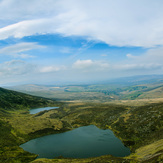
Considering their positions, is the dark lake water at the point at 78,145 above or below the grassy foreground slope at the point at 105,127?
below

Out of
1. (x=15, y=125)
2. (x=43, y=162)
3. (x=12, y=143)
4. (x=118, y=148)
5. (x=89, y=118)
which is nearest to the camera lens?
(x=43, y=162)

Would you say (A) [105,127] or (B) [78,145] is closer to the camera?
(B) [78,145]

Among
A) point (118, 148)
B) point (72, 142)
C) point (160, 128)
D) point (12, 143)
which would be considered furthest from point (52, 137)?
point (160, 128)

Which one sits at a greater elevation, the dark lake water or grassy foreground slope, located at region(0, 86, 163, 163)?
grassy foreground slope, located at region(0, 86, 163, 163)

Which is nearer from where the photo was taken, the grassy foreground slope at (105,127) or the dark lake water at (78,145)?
the grassy foreground slope at (105,127)

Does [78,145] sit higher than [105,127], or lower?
higher

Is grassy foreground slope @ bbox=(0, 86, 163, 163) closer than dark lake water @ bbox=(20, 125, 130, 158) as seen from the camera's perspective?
Yes

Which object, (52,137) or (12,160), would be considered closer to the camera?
(12,160)

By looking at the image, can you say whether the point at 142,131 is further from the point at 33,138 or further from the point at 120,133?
Answer: the point at 33,138
